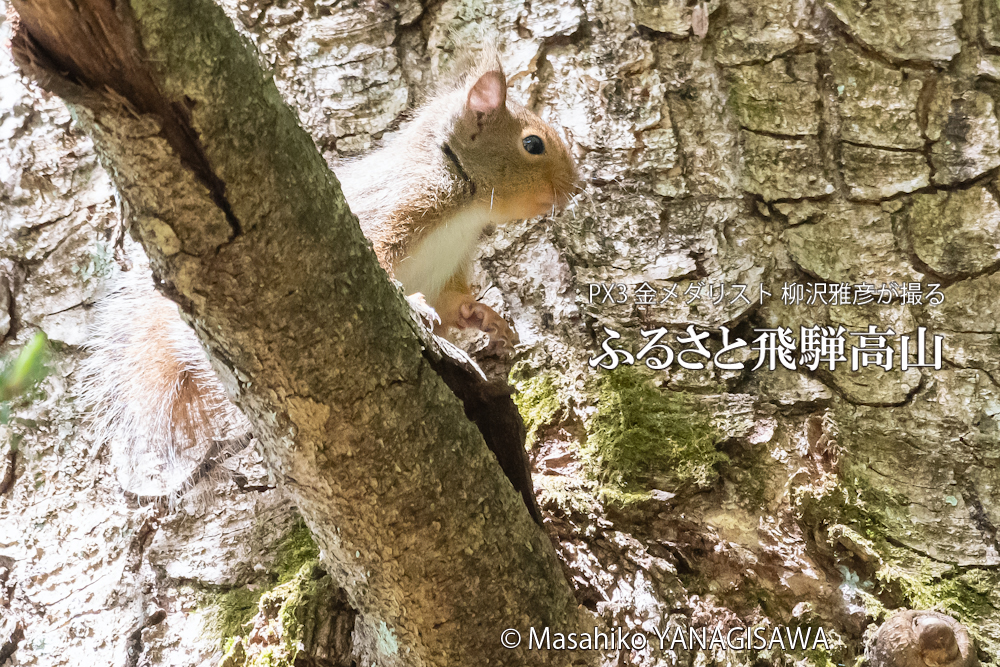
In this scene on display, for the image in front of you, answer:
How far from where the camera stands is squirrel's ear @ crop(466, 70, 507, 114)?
1.46 m

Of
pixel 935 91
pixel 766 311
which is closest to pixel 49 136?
pixel 766 311

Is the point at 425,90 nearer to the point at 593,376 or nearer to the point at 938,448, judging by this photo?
the point at 593,376

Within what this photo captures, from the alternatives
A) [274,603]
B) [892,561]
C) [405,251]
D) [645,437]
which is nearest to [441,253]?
[405,251]

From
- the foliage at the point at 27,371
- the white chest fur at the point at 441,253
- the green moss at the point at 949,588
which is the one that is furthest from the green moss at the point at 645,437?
the foliage at the point at 27,371

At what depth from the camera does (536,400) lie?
4.38ft

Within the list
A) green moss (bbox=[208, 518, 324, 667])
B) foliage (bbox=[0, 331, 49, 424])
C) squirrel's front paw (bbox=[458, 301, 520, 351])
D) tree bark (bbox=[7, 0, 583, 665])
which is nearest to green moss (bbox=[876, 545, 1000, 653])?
tree bark (bbox=[7, 0, 583, 665])

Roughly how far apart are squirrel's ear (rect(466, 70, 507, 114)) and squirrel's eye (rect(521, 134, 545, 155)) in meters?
0.09

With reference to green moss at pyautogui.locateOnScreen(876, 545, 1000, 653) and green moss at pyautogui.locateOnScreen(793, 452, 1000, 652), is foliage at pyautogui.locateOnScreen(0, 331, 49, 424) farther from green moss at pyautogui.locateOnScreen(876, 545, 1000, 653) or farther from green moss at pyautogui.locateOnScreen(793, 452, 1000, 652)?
green moss at pyautogui.locateOnScreen(876, 545, 1000, 653)

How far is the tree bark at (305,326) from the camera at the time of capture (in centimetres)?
60

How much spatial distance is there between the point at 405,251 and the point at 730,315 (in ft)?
2.18

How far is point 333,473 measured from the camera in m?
0.77

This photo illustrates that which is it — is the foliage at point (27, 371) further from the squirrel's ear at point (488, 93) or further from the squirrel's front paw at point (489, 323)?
the squirrel's ear at point (488, 93)

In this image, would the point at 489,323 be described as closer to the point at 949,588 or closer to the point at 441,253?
the point at 441,253

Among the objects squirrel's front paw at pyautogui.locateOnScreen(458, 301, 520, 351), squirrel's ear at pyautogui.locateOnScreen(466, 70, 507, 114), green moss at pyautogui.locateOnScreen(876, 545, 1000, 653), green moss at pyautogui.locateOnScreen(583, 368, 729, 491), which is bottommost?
green moss at pyautogui.locateOnScreen(876, 545, 1000, 653)
